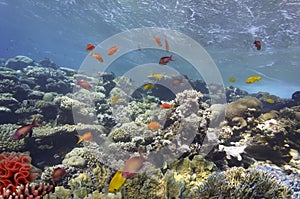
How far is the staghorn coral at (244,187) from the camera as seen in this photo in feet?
10.9

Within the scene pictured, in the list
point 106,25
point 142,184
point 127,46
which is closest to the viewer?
point 142,184

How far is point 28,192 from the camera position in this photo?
3.64m

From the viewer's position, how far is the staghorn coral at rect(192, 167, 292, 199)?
10.9ft

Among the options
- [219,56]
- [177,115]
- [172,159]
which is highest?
[219,56]

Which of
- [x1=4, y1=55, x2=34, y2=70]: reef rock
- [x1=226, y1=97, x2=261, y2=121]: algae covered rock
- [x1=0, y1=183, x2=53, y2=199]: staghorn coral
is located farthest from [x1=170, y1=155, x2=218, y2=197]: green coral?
[x1=4, y1=55, x2=34, y2=70]: reef rock

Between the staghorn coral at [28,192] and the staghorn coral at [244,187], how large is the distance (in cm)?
283

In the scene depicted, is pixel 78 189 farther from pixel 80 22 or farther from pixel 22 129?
pixel 80 22

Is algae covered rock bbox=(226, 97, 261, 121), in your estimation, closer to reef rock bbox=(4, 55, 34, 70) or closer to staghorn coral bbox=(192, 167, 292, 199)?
staghorn coral bbox=(192, 167, 292, 199)

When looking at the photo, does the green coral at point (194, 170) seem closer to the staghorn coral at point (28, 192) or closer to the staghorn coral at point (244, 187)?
the staghorn coral at point (244, 187)

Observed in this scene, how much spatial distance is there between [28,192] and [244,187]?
3.77 m

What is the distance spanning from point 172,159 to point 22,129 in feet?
12.1

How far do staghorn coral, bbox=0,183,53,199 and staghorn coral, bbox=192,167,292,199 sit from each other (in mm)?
2827

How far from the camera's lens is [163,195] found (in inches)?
146

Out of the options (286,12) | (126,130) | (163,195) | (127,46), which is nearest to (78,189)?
(163,195)
